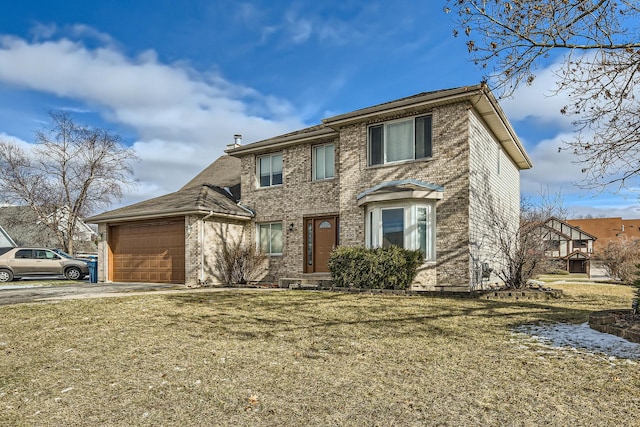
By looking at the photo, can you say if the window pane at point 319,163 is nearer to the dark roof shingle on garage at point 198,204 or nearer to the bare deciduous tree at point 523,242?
the dark roof shingle on garage at point 198,204

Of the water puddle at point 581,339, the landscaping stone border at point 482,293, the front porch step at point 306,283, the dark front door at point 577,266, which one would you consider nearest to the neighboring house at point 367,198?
the landscaping stone border at point 482,293

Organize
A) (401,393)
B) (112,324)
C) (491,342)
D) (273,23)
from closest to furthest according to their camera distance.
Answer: (401,393) < (491,342) < (112,324) < (273,23)

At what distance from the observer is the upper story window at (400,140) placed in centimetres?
1348

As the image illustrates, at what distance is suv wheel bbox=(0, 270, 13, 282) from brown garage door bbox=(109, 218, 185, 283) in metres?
6.23

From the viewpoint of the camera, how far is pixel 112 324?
25.1 ft

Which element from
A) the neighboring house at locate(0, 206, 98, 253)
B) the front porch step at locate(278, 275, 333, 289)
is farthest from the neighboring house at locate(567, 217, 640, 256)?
the neighboring house at locate(0, 206, 98, 253)

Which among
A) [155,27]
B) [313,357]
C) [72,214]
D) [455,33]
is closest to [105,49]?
[155,27]

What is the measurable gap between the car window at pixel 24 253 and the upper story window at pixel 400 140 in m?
17.9

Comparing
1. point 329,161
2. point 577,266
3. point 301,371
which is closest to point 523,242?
point 329,161

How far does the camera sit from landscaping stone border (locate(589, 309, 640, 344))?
612cm

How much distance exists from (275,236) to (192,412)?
44.4ft

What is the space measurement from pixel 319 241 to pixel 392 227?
3.54 m

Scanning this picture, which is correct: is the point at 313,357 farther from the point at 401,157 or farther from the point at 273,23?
the point at 273,23

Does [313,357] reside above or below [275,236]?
below
